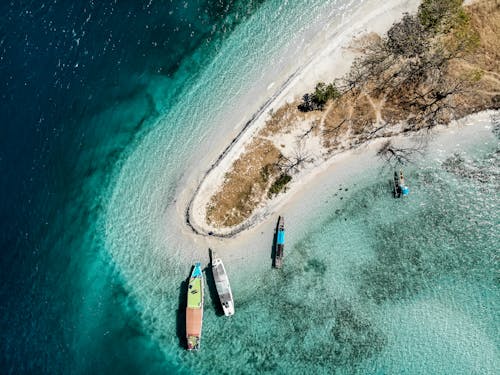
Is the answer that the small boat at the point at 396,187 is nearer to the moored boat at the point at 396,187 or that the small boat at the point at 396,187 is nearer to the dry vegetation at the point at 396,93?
the moored boat at the point at 396,187

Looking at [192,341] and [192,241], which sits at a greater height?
[192,241]

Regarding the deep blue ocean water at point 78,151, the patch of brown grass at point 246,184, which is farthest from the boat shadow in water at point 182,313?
the patch of brown grass at point 246,184

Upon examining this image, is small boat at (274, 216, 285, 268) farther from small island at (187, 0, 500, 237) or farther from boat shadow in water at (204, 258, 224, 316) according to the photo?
boat shadow in water at (204, 258, 224, 316)

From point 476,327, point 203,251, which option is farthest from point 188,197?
point 476,327

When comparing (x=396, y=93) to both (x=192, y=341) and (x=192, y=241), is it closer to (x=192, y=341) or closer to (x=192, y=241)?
(x=192, y=241)

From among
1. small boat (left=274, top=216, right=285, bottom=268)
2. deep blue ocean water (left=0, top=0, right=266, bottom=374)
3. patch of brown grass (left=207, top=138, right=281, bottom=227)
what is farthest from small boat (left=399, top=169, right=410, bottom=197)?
deep blue ocean water (left=0, top=0, right=266, bottom=374)

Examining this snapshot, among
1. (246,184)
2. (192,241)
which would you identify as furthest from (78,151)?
(246,184)
